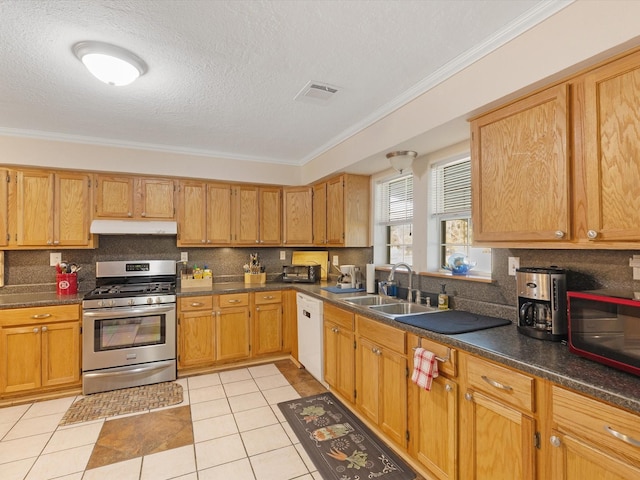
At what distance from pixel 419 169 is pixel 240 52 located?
1776 millimetres

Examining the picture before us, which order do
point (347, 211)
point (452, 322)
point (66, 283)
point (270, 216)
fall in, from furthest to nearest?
1. point (270, 216)
2. point (347, 211)
3. point (66, 283)
4. point (452, 322)

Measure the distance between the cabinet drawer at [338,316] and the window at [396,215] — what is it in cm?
94

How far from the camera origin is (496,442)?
153 centimetres

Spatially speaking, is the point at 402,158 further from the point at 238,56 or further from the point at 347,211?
the point at 238,56

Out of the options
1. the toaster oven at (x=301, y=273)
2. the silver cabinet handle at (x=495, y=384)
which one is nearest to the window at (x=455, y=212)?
the silver cabinet handle at (x=495, y=384)

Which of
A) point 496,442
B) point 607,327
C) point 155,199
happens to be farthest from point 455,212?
point 155,199

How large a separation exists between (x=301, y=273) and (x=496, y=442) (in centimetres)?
295

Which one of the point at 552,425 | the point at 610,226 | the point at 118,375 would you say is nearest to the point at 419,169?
the point at 610,226

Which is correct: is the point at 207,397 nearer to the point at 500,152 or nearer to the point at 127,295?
the point at 127,295

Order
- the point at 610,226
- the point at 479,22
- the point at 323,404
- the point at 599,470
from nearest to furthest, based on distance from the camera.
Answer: the point at 599,470 → the point at 610,226 → the point at 479,22 → the point at 323,404

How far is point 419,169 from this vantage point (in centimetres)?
300

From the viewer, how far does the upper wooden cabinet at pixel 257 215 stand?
4168 millimetres

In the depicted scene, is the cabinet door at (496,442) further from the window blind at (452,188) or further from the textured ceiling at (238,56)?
the textured ceiling at (238,56)

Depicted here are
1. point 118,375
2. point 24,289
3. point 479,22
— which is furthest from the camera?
point 24,289
